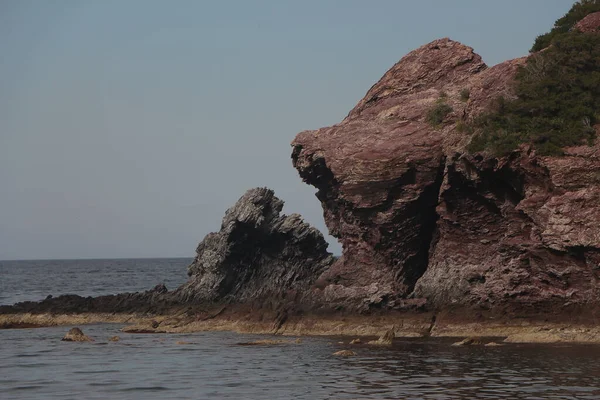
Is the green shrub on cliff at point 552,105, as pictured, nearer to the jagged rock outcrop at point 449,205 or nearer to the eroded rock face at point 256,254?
the jagged rock outcrop at point 449,205

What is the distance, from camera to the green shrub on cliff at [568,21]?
5662 cm

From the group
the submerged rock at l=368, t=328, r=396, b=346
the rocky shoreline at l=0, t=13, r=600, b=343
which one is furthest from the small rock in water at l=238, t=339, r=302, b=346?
the submerged rock at l=368, t=328, r=396, b=346

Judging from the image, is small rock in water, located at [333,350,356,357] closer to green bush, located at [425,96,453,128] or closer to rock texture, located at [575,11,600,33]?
green bush, located at [425,96,453,128]

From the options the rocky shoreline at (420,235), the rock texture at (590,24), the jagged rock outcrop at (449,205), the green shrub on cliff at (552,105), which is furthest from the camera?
the rock texture at (590,24)

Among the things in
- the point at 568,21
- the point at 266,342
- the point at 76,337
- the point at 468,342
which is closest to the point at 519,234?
the point at 468,342

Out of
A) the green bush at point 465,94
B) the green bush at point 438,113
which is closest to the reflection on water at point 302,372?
the green bush at point 438,113

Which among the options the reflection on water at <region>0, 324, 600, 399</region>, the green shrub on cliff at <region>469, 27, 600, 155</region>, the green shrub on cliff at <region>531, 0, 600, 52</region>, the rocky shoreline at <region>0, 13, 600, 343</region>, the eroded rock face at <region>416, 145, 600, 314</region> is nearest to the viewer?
the reflection on water at <region>0, 324, 600, 399</region>

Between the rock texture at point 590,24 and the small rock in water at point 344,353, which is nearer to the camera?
the small rock in water at point 344,353

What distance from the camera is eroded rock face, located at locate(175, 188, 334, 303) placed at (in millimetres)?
62406

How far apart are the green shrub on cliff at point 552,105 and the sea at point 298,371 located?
38.1 ft

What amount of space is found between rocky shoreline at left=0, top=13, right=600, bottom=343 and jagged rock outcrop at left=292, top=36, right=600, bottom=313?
0.25 feet

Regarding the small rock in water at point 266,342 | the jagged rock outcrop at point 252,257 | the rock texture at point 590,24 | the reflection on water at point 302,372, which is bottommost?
the reflection on water at point 302,372

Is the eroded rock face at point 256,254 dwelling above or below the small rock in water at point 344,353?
above

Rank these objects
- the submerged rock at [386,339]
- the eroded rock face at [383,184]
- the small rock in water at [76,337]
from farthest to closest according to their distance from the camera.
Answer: the small rock in water at [76,337] < the eroded rock face at [383,184] < the submerged rock at [386,339]
